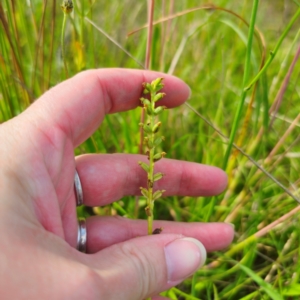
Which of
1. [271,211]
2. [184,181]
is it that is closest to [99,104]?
[184,181]

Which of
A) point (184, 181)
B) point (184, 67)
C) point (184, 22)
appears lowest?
point (184, 181)

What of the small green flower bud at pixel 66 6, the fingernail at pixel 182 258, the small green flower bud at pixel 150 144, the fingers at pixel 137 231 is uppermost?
the small green flower bud at pixel 66 6

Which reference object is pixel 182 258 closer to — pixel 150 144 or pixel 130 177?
pixel 150 144

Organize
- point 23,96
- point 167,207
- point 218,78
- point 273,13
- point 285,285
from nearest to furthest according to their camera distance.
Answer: point 285,285 < point 23,96 < point 167,207 < point 218,78 < point 273,13

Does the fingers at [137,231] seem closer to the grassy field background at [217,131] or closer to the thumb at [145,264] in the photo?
the grassy field background at [217,131]

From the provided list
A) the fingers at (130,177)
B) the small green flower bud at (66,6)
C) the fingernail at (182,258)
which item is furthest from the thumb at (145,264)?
the small green flower bud at (66,6)

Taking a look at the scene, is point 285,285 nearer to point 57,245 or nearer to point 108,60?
point 57,245

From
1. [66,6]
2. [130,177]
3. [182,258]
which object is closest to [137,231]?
[130,177]
